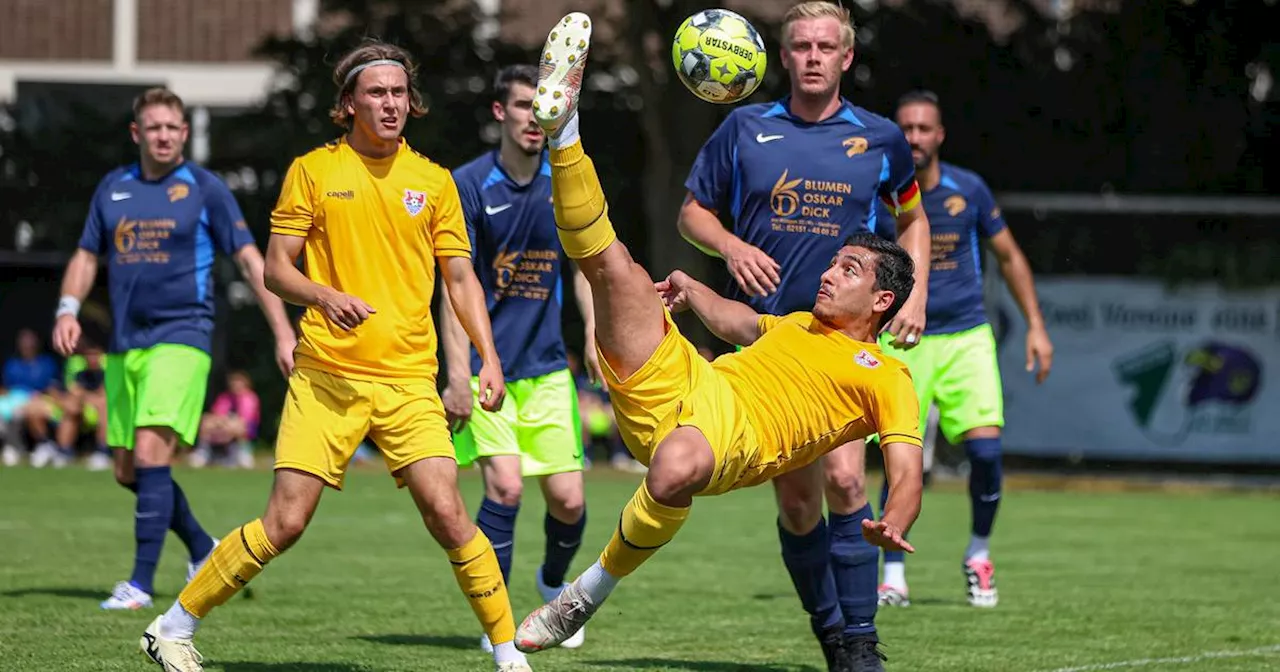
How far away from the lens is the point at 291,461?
6391mm

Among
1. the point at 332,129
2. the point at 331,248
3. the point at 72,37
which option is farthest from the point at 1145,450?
the point at 72,37

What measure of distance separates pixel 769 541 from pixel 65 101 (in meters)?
14.7

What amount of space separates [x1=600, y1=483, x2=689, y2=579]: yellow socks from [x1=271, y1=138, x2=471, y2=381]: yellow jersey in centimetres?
102

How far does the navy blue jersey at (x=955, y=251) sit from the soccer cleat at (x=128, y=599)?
13.8 feet

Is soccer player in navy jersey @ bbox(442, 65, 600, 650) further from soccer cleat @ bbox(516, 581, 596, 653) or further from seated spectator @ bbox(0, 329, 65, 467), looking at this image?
seated spectator @ bbox(0, 329, 65, 467)

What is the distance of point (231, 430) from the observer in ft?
70.3

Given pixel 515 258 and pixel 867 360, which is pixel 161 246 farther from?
pixel 867 360

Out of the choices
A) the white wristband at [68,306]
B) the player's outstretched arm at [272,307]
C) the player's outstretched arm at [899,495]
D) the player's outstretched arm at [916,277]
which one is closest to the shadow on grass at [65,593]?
the white wristband at [68,306]

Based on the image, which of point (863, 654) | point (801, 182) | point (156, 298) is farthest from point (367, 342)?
point (156, 298)

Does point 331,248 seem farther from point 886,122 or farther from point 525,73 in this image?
point 886,122

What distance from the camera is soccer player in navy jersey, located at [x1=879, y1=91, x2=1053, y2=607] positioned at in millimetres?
9758

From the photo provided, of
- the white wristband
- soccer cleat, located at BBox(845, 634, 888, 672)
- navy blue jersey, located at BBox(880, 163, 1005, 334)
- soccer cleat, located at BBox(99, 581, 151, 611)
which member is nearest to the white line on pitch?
soccer cleat, located at BBox(845, 634, 888, 672)

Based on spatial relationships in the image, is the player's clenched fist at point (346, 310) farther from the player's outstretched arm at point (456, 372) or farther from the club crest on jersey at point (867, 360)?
the club crest on jersey at point (867, 360)

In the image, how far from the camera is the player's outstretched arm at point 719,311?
659 centimetres
